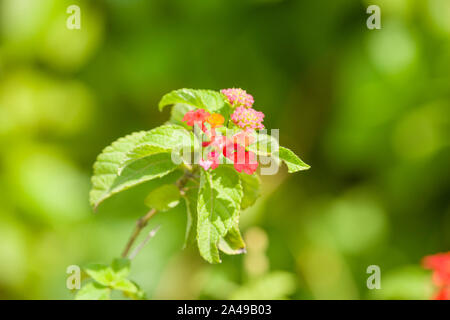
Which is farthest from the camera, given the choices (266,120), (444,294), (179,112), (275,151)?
(266,120)

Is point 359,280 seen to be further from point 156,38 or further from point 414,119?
point 156,38

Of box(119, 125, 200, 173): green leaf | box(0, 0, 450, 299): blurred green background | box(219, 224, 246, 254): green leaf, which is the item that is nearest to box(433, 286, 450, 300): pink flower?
box(219, 224, 246, 254): green leaf

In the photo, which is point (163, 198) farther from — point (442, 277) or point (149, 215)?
point (442, 277)

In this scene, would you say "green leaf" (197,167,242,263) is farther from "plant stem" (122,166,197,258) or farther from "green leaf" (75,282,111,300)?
"green leaf" (75,282,111,300)

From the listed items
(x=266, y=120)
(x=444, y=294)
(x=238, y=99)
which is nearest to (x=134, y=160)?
(x=238, y=99)

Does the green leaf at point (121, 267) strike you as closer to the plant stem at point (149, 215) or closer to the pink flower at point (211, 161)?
the plant stem at point (149, 215)

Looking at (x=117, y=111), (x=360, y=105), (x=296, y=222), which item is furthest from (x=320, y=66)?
(x=117, y=111)
